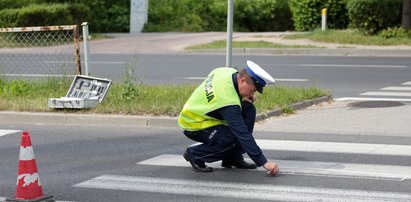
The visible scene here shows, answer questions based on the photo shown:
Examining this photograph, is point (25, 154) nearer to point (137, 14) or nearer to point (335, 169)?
point (335, 169)

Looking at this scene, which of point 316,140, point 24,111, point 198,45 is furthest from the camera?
point 198,45

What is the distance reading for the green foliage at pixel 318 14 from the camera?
2991 centimetres

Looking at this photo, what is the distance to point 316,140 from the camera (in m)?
9.02

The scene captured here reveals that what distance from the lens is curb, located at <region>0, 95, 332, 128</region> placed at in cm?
1005

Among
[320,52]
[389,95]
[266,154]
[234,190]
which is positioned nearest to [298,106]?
[389,95]

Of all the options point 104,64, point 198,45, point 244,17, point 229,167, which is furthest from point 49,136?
point 244,17

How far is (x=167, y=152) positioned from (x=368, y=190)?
2.58 m

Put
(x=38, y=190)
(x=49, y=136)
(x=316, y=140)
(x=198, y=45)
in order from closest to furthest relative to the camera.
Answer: (x=38, y=190)
(x=316, y=140)
(x=49, y=136)
(x=198, y=45)

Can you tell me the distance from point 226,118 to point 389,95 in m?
6.51

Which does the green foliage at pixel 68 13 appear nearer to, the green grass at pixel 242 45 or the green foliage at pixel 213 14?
the green foliage at pixel 213 14

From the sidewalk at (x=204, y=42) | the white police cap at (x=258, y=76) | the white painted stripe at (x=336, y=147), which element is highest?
the white police cap at (x=258, y=76)

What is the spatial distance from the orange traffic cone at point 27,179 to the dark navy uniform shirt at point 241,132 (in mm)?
1726

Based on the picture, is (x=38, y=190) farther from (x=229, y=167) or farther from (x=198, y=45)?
(x=198, y=45)

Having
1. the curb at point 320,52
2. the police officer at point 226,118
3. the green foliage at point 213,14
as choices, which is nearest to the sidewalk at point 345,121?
the police officer at point 226,118
